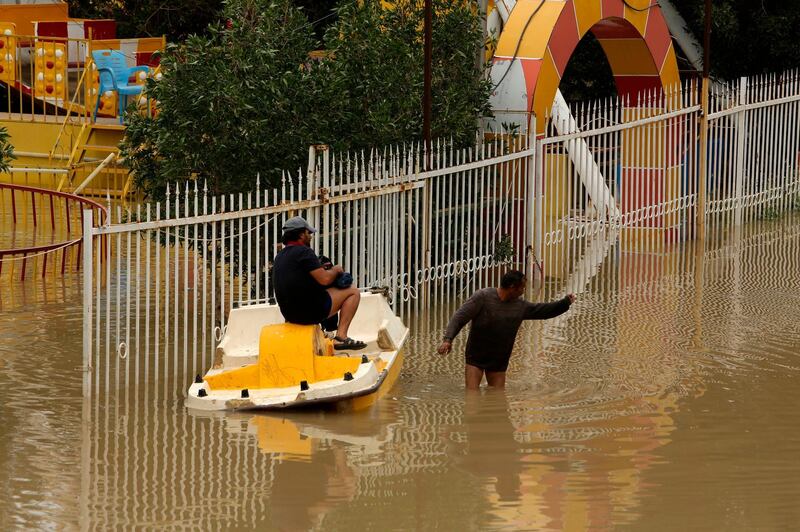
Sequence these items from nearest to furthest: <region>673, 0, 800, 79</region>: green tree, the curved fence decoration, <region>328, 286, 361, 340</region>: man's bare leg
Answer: <region>328, 286, 361, 340</region>: man's bare leg
the curved fence decoration
<region>673, 0, 800, 79</region>: green tree

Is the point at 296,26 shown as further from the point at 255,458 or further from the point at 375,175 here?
the point at 255,458

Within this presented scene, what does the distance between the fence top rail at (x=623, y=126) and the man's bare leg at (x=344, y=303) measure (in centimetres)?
535

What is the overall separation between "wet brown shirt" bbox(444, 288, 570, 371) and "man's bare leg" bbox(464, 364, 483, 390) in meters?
0.26

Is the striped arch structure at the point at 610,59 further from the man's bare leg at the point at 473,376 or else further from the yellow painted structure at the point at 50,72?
the yellow painted structure at the point at 50,72

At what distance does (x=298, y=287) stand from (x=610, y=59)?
1019 cm

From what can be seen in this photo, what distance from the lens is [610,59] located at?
65.3 feet

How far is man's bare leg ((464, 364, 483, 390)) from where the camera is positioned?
11398mm

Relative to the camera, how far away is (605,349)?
519 inches

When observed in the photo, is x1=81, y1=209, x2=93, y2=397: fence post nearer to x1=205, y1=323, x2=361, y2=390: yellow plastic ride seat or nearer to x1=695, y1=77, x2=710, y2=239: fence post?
x1=205, y1=323, x2=361, y2=390: yellow plastic ride seat

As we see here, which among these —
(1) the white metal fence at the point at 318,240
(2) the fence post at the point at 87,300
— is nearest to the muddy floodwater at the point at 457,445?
(2) the fence post at the point at 87,300

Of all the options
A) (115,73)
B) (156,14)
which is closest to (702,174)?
(115,73)

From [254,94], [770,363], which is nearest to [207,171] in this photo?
[254,94]

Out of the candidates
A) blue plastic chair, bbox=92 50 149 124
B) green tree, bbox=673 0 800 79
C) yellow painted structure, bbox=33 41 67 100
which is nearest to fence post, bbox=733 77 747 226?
green tree, bbox=673 0 800 79

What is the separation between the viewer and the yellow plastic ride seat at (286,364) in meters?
10.8
